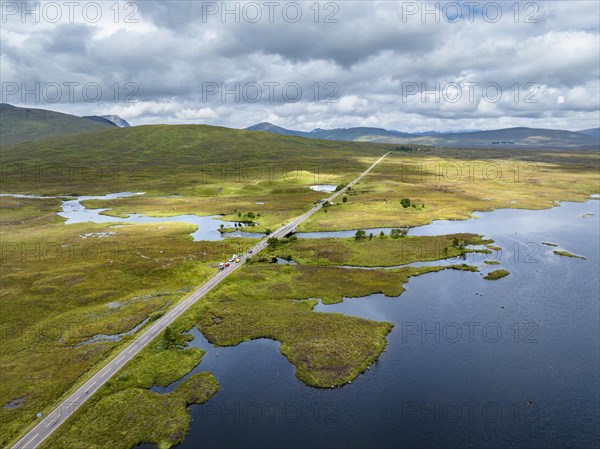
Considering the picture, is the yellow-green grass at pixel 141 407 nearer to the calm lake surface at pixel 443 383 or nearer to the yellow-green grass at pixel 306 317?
the calm lake surface at pixel 443 383

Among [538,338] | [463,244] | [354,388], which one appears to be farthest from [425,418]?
[463,244]

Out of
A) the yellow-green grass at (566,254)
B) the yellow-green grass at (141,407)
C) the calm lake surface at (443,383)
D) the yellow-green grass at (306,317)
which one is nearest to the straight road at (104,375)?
the yellow-green grass at (141,407)

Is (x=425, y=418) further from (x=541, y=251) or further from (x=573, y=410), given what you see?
(x=541, y=251)

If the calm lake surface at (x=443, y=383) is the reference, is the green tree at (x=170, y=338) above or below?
above

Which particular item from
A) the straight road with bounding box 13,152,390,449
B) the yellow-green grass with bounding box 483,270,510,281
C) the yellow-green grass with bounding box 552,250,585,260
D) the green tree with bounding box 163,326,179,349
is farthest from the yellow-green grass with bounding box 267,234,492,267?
the green tree with bounding box 163,326,179,349

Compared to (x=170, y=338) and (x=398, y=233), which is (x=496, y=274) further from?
(x=170, y=338)

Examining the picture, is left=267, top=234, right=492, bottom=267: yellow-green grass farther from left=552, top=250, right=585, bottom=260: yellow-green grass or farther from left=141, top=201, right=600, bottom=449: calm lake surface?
left=141, top=201, right=600, bottom=449: calm lake surface

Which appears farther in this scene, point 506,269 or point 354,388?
point 506,269

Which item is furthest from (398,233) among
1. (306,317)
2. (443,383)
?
(443,383)
